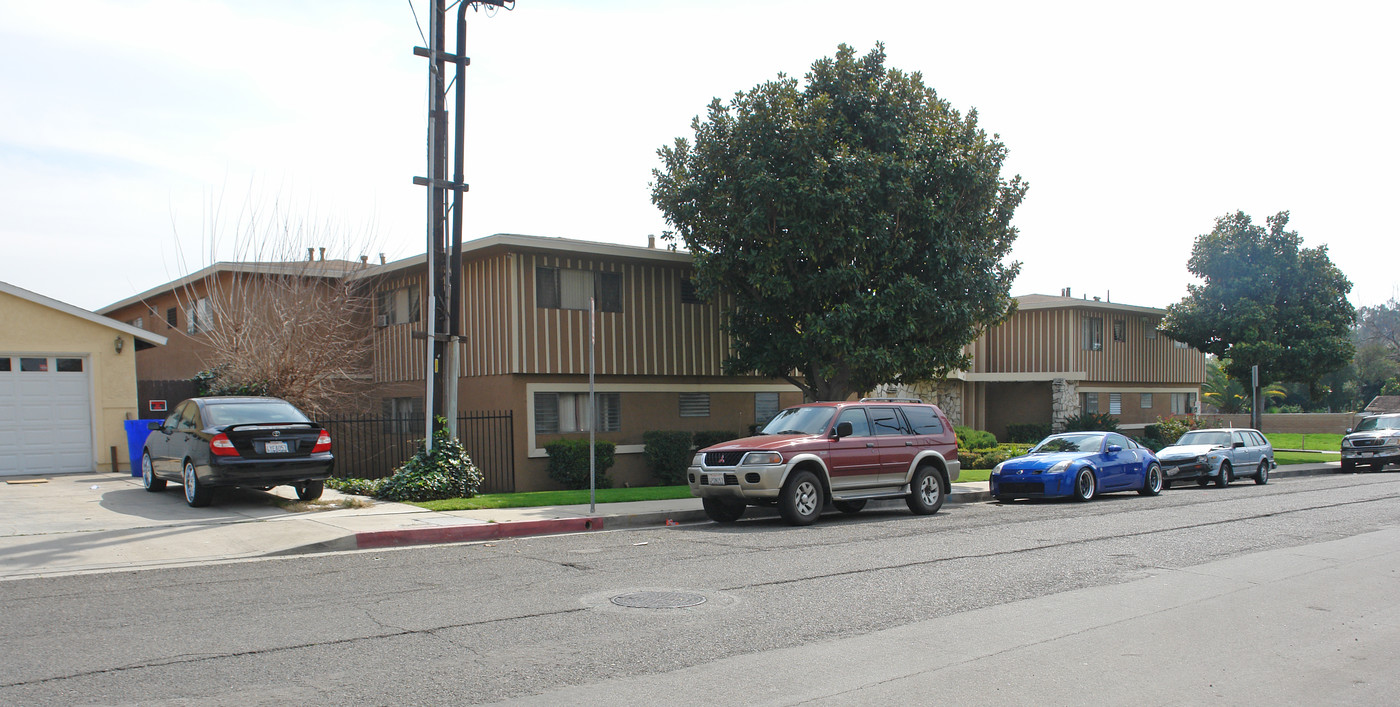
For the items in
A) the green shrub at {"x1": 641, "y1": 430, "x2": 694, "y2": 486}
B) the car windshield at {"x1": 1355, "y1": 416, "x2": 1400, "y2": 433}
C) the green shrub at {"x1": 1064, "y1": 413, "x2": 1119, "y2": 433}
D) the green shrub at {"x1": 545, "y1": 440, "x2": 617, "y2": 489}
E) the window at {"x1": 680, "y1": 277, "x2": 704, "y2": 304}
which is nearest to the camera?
the green shrub at {"x1": 545, "y1": 440, "x2": 617, "y2": 489}

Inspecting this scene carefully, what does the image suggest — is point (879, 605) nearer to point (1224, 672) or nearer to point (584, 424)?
point (1224, 672)

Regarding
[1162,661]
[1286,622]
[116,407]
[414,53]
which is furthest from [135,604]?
[116,407]

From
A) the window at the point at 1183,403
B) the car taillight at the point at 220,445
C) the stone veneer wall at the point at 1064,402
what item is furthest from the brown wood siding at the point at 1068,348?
the car taillight at the point at 220,445

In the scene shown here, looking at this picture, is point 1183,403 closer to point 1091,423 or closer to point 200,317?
point 1091,423

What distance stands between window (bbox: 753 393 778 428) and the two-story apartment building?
9360 mm

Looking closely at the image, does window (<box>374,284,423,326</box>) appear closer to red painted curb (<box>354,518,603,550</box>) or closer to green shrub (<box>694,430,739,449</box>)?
green shrub (<box>694,430,739,449</box>)

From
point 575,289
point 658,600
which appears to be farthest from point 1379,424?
point 658,600

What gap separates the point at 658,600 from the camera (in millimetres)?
7992

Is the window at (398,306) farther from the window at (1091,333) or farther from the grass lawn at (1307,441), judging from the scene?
the grass lawn at (1307,441)

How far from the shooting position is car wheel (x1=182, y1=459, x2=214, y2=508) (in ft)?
43.9

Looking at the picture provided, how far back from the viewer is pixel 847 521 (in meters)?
14.3

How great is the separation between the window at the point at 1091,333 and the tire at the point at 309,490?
2784 centimetres

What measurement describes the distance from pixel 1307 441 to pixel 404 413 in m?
38.6

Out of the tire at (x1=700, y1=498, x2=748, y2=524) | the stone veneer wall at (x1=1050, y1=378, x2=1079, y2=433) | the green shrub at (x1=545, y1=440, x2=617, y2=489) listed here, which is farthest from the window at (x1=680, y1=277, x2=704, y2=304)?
the stone veneer wall at (x1=1050, y1=378, x2=1079, y2=433)
